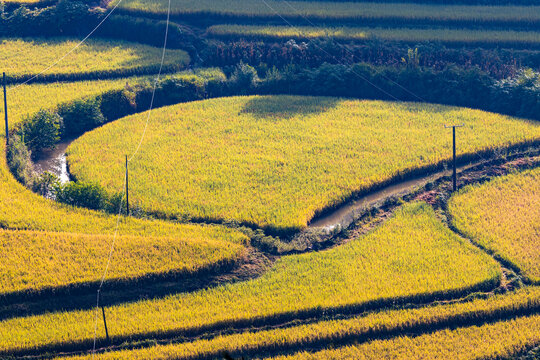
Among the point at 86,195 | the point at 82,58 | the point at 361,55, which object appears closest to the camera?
the point at 86,195

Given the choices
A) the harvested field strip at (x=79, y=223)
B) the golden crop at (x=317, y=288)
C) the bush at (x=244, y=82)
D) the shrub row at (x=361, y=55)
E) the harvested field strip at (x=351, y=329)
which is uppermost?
the shrub row at (x=361, y=55)

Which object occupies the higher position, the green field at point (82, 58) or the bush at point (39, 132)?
the green field at point (82, 58)

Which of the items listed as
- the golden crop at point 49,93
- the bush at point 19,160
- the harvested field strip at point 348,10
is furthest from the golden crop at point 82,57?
the bush at point 19,160

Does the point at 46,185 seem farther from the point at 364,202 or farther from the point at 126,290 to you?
the point at 364,202

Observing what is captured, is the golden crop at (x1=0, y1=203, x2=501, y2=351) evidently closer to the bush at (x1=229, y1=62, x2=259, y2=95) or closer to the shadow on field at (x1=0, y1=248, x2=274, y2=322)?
the shadow on field at (x1=0, y1=248, x2=274, y2=322)

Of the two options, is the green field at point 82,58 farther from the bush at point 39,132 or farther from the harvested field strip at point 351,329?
the harvested field strip at point 351,329

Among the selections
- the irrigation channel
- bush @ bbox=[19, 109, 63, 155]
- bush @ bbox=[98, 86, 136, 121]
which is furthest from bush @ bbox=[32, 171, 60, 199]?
bush @ bbox=[98, 86, 136, 121]

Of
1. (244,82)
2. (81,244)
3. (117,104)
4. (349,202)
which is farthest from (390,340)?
(117,104)
